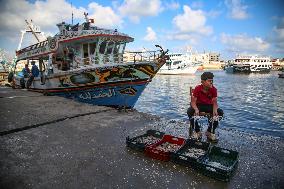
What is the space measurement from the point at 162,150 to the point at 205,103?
1.76 meters

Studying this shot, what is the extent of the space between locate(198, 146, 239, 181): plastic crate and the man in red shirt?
1.07 meters

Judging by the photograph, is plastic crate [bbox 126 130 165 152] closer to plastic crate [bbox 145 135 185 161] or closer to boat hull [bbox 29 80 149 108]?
plastic crate [bbox 145 135 185 161]

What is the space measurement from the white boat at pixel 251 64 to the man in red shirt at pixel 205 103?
88275 millimetres

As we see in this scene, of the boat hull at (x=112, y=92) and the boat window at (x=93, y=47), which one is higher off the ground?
the boat window at (x=93, y=47)

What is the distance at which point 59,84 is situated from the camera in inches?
523

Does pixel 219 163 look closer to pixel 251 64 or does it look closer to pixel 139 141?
pixel 139 141

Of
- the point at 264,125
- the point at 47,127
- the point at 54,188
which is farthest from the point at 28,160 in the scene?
the point at 264,125

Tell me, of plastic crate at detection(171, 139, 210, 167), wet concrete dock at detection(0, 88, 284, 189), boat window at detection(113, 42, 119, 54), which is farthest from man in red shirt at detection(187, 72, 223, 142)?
boat window at detection(113, 42, 119, 54)

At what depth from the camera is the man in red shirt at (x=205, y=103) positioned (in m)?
5.06

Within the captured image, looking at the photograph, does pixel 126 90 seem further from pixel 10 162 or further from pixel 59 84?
pixel 10 162

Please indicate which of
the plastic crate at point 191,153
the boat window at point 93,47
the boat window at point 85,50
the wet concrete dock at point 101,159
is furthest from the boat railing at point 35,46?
the plastic crate at point 191,153

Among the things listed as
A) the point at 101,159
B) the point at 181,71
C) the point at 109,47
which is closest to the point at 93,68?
the point at 109,47

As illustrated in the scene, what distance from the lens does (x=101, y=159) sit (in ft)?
13.4

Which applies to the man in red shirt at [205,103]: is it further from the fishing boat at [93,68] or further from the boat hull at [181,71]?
the boat hull at [181,71]
